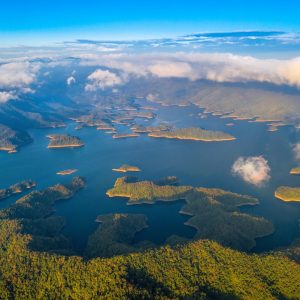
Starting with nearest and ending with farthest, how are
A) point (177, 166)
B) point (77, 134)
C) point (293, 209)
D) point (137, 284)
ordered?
point (137, 284), point (293, 209), point (177, 166), point (77, 134)

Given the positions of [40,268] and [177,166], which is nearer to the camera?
[40,268]

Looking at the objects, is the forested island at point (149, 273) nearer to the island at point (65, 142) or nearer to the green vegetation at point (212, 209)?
the green vegetation at point (212, 209)

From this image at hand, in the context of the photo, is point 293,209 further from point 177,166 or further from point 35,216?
point 35,216

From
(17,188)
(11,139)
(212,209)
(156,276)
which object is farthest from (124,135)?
(156,276)

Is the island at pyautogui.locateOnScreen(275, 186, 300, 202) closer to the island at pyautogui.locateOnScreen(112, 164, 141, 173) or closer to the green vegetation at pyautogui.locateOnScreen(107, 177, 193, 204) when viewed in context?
the green vegetation at pyautogui.locateOnScreen(107, 177, 193, 204)

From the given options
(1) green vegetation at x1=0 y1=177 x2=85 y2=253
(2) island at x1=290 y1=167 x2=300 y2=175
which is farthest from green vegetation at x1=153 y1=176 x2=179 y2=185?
(2) island at x1=290 y1=167 x2=300 y2=175

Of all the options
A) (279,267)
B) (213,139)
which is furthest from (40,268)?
(213,139)

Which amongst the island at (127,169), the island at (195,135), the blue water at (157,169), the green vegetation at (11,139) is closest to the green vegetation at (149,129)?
the island at (195,135)
